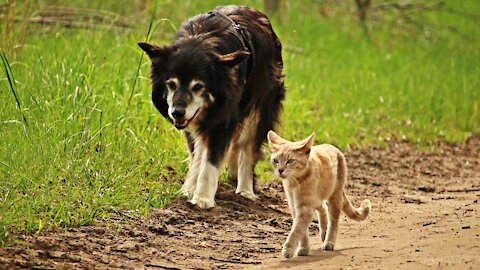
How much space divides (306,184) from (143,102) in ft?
10.4

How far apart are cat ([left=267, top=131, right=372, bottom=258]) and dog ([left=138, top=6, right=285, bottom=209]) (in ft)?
3.98

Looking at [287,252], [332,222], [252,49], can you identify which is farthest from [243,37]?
[287,252]

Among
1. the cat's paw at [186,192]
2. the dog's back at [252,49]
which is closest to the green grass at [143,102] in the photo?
the cat's paw at [186,192]

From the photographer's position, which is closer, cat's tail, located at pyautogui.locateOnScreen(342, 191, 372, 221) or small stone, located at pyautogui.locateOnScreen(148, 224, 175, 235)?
small stone, located at pyautogui.locateOnScreen(148, 224, 175, 235)

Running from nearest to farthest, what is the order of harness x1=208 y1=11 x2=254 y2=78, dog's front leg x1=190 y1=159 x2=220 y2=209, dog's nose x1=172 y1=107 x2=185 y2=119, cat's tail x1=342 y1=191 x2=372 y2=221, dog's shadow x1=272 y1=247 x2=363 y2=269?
dog's shadow x1=272 y1=247 x2=363 y2=269, cat's tail x1=342 y1=191 x2=372 y2=221, dog's nose x1=172 y1=107 x2=185 y2=119, dog's front leg x1=190 y1=159 x2=220 y2=209, harness x1=208 y1=11 x2=254 y2=78

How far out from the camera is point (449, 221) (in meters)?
6.91

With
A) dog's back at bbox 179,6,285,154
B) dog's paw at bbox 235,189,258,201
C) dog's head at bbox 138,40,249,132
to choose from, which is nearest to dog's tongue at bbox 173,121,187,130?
dog's head at bbox 138,40,249,132

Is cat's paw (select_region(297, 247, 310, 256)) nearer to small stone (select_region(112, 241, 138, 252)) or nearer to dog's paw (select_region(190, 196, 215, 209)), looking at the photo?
small stone (select_region(112, 241, 138, 252))

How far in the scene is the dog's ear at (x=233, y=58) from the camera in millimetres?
7281

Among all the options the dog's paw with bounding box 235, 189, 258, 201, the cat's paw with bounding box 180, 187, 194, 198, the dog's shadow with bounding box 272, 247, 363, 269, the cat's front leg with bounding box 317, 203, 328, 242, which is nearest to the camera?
the dog's shadow with bounding box 272, 247, 363, 269

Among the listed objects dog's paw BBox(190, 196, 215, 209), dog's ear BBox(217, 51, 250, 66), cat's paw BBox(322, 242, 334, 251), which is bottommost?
dog's paw BBox(190, 196, 215, 209)

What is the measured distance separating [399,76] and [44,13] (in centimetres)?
485

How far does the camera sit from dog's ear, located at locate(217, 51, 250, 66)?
728 centimetres

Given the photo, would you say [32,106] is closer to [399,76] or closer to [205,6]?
[205,6]
